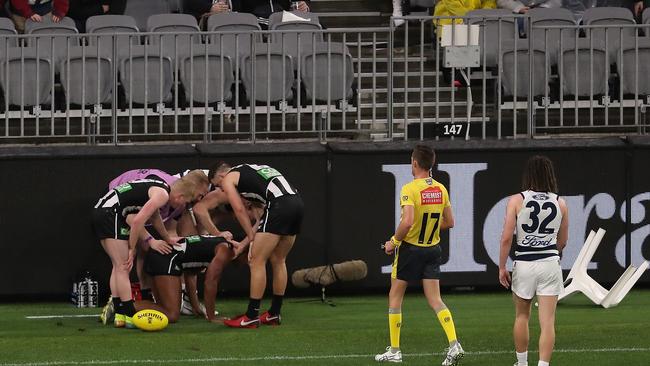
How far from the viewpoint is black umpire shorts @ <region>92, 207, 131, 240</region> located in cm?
1398

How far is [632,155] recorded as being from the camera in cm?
1608

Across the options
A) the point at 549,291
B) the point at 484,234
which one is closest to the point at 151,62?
the point at 484,234

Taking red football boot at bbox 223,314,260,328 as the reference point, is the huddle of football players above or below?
above

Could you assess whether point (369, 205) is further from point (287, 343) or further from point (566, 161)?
point (287, 343)

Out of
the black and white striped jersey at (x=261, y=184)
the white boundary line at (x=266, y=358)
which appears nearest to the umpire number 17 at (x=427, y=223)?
the white boundary line at (x=266, y=358)

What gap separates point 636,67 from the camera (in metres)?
16.1

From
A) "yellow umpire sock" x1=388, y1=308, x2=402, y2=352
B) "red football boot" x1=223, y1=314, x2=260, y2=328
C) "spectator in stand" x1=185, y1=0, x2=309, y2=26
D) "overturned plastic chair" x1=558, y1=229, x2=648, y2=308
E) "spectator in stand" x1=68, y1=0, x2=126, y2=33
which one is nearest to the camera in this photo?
"yellow umpire sock" x1=388, y1=308, x2=402, y2=352

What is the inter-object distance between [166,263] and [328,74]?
3191 mm

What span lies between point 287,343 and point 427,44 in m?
5.35

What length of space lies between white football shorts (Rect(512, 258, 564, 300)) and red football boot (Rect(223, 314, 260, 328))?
373 cm

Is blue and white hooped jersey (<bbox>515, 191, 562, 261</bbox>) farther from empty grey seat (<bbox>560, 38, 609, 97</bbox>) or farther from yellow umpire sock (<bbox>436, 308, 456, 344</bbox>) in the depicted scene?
empty grey seat (<bbox>560, 38, 609, 97</bbox>)

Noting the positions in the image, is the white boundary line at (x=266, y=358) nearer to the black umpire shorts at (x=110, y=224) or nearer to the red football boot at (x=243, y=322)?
the red football boot at (x=243, y=322)

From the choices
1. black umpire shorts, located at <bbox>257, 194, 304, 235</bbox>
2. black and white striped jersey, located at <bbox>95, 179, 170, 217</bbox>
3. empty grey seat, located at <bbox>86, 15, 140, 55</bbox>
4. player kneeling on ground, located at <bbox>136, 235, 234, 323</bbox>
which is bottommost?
player kneeling on ground, located at <bbox>136, 235, 234, 323</bbox>

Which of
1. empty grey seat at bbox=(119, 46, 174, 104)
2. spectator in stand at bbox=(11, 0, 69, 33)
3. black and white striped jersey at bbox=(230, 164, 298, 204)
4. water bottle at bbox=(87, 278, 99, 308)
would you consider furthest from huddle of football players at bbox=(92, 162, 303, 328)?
spectator in stand at bbox=(11, 0, 69, 33)
